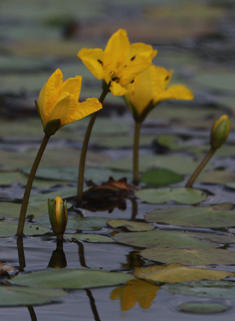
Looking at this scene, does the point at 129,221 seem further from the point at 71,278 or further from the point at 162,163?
the point at 162,163

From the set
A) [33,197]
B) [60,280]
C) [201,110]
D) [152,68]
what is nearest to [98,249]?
[60,280]

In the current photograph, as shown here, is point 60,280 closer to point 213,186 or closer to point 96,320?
point 96,320

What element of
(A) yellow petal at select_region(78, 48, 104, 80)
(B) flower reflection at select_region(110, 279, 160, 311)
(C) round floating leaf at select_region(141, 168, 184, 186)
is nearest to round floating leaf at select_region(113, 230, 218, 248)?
(B) flower reflection at select_region(110, 279, 160, 311)

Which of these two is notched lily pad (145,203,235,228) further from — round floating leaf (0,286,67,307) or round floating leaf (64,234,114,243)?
round floating leaf (0,286,67,307)

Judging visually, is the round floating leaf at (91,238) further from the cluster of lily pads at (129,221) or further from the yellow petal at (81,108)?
the yellow petal at (81,108)

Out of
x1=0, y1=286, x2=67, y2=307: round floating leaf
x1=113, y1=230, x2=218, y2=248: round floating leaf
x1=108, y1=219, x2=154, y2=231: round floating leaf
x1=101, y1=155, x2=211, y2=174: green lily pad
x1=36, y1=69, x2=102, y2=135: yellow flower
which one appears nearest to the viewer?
x1=0, y1=286, x2=67, y2=307: round floating leaf

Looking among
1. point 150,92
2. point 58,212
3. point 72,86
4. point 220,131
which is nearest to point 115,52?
point 72,86
